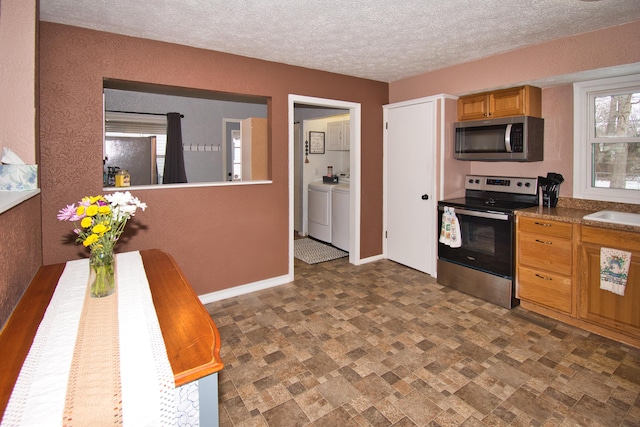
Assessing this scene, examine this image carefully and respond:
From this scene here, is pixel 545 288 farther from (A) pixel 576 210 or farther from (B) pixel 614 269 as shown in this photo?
(A) pixel 576 210

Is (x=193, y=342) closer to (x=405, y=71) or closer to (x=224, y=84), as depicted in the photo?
(x=224, y=84)

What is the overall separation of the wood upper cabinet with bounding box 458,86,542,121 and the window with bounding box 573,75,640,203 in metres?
0.33

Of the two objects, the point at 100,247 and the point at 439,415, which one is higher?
the point at 100,247

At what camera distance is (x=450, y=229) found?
3.69 meters

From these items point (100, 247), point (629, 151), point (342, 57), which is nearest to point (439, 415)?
point (100, 247)

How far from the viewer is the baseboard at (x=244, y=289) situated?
348 cm

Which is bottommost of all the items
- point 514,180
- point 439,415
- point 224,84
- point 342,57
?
point 439,415

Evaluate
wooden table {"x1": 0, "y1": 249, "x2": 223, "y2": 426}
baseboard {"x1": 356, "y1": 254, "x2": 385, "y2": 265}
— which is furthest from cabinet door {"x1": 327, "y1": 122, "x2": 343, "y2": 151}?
wooden table {"x1": 0, "y1": 249, "x2": 223, "y2": 426}

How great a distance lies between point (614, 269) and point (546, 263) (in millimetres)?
485

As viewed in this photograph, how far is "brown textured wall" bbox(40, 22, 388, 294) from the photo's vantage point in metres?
2.73

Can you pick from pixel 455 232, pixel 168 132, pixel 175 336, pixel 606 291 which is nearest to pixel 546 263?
pixel 606 291

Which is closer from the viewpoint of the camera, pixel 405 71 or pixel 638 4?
pixel 638 4

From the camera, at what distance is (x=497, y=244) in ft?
10.9

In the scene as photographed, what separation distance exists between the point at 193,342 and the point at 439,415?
56.9 inches
